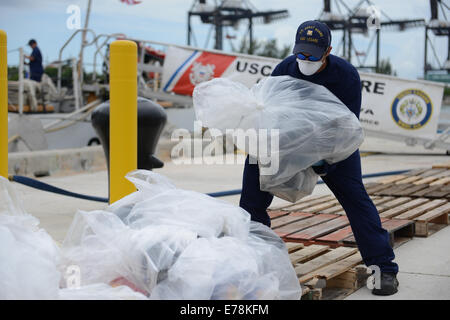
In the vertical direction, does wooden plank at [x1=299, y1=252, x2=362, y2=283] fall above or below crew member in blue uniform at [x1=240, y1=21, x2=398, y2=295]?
below

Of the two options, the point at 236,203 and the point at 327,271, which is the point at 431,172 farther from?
the point at 327,271

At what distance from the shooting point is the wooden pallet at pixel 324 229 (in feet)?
16.7

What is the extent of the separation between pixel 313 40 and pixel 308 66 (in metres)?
0.18

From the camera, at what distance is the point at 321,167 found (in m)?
3.94

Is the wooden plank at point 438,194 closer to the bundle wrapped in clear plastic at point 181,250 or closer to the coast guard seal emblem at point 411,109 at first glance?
the bundle wrapped in clear plastic at point 181,250

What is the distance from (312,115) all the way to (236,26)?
213ft

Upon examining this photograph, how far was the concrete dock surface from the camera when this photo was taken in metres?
4.29

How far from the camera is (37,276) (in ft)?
8.93

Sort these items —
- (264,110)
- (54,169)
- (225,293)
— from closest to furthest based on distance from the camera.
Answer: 1. (225,293)
2. (264,110)
3. (54,169)

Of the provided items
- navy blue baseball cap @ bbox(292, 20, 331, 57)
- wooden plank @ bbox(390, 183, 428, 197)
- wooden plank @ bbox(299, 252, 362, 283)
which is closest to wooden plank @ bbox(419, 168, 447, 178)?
wooden plank @ bbox(390, 183, 428, 197)

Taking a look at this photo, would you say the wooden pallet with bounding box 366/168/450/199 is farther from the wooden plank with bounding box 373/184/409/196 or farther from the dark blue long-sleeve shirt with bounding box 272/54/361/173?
the dark blue long-sleeve shirt with bounding box 272/54/361/173

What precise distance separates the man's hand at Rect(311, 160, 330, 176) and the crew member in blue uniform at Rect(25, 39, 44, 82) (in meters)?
12.8
